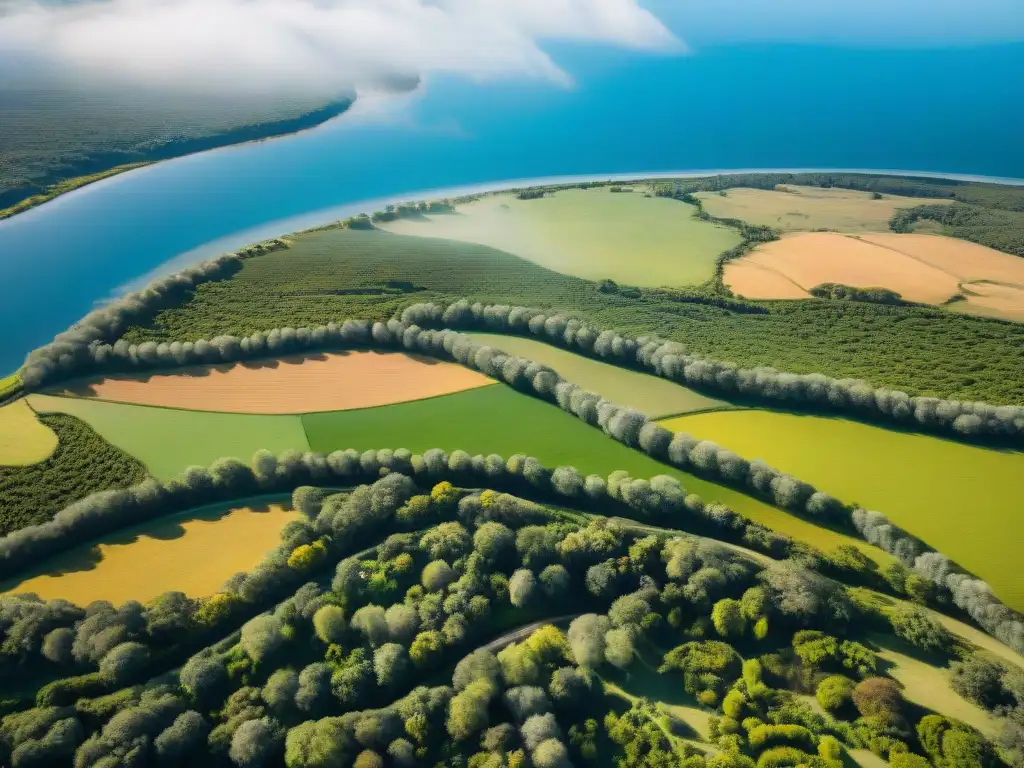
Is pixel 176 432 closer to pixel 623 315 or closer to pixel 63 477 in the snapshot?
pixel 63 477

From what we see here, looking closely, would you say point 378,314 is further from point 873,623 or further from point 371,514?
point 873,623

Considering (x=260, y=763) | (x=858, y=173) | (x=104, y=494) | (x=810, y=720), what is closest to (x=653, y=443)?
(x=810, y=720)

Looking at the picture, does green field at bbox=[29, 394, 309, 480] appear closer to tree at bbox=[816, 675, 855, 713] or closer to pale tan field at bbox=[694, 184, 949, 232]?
tree at bbox=[816, 675, 855, 713]

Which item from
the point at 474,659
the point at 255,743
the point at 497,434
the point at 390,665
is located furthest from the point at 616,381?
the point at 255,743

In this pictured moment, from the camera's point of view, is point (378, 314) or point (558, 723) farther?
point (378, 314)

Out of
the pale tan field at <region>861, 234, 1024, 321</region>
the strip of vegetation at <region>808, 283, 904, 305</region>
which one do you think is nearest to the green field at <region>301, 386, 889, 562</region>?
the strip of vegetation at <region>808, 283, 904, 305</region>

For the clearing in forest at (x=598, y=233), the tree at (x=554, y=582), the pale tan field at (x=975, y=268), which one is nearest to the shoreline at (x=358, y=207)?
the clearing in forest at (x=598, y=233)
